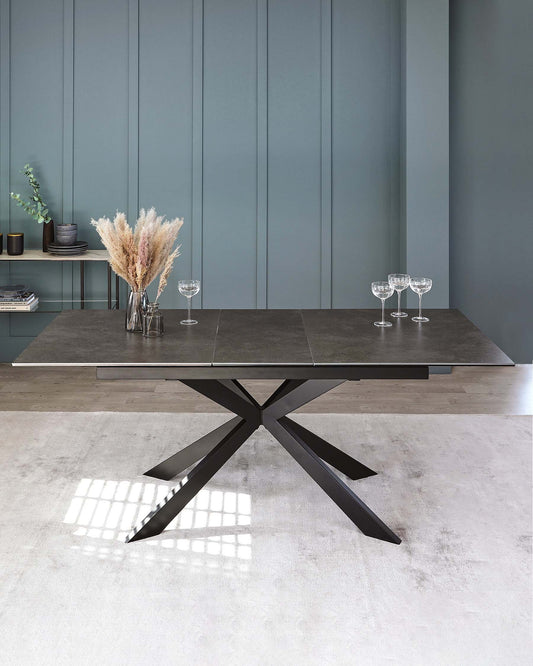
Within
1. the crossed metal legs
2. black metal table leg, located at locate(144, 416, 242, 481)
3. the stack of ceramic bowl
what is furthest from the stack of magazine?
the crossed metal legs

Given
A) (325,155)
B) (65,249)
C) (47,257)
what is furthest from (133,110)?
(325,155)

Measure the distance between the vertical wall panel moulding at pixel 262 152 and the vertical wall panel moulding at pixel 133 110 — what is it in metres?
0.87

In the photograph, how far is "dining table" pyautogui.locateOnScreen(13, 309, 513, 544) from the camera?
282 cm

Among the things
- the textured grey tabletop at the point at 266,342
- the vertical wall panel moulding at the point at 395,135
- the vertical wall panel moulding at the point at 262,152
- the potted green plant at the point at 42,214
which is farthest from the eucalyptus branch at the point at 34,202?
the vertical wall panel moulding at the point at 395,135

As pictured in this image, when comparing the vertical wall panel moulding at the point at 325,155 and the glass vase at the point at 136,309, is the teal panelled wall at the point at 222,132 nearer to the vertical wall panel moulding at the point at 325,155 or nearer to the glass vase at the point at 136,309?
the vertical wall panel moulding at the point at 325,155

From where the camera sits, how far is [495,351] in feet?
9.71

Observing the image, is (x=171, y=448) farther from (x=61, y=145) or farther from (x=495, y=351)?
(x=61, y=145)

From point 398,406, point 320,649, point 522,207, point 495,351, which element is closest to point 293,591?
point 320,649

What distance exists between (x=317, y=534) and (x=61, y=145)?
383 cm

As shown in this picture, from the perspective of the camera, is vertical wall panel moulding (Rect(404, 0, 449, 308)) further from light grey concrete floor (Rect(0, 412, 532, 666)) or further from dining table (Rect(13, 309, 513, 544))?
dining table (Rect(13, 309, 513, 544))

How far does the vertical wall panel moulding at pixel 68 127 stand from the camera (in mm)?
5688

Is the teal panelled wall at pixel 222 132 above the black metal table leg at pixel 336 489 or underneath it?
above

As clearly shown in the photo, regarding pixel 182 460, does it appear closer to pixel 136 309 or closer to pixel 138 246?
pixel 136 309

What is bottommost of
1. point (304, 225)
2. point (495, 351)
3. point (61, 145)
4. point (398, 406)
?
point (398, 406)
